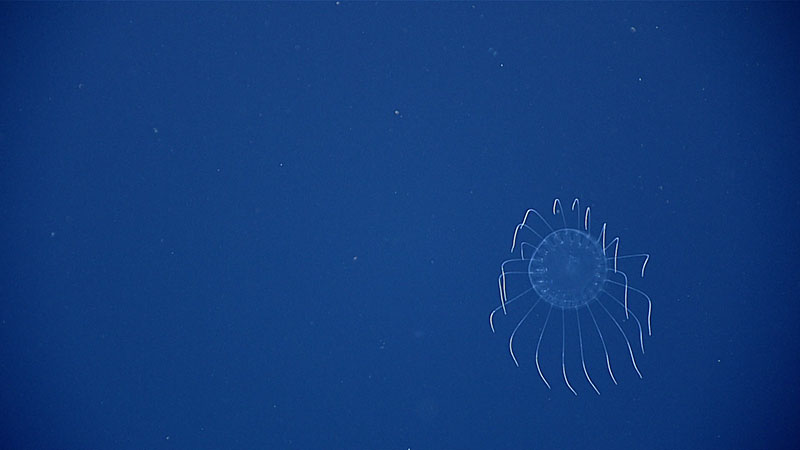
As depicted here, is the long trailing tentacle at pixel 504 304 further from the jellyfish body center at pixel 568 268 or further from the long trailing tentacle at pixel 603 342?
the long trailing tentacle at pixel 603 342


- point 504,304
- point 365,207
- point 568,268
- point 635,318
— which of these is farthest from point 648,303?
point 365,207

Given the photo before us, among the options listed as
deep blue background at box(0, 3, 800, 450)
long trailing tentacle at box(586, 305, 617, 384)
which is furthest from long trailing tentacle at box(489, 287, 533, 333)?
long trailing tentacle at box(586, 305, 617, 384)

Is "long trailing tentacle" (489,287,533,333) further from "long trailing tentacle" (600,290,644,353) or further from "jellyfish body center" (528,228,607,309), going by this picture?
"long trailing tentacle" (600,290,644,353)

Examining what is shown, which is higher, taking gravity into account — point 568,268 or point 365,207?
point 365,207

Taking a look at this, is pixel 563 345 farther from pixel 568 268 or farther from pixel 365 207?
pixel 365 207

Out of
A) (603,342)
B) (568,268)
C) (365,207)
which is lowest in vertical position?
(603,342)

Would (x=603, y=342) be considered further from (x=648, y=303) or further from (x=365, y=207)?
(x=365, y=207)
